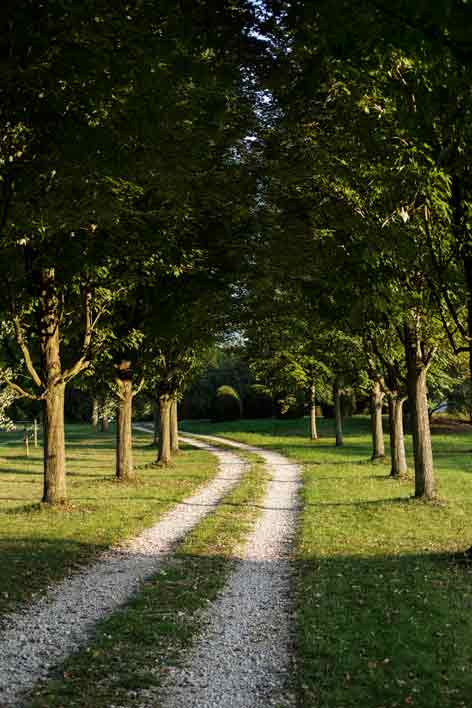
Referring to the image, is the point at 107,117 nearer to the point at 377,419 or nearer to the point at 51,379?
the point at 51,379

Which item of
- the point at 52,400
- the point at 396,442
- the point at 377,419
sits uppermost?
the point at 52,400

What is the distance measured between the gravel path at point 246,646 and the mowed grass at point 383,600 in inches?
10.9

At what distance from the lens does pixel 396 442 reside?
26.5m

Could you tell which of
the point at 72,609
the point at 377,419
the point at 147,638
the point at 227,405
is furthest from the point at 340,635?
the point at 227,405

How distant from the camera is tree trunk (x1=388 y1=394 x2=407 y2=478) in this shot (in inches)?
1021

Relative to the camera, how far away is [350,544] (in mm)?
13695

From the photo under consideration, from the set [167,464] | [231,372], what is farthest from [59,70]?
[231,372]

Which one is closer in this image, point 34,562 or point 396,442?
point 34,562

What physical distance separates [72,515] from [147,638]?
9.79 m

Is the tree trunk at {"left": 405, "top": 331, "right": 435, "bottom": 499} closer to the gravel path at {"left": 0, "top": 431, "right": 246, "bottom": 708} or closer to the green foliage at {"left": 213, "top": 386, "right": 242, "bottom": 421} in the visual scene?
the gravel path at {"left": 0, "top": 431, "right": 246, "bottom": 708}

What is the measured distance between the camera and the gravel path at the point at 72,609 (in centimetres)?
713

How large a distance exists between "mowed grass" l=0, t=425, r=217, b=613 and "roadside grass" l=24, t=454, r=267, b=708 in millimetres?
1902

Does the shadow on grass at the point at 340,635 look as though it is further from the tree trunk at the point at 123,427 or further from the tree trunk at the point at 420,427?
the tree trunk at the point at 123,427

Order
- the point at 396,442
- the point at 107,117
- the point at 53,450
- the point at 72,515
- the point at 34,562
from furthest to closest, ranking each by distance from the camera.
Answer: the point at 396,442, the point at 53,450, the point at 72,515, the point at 34,562, the point at 107,117
